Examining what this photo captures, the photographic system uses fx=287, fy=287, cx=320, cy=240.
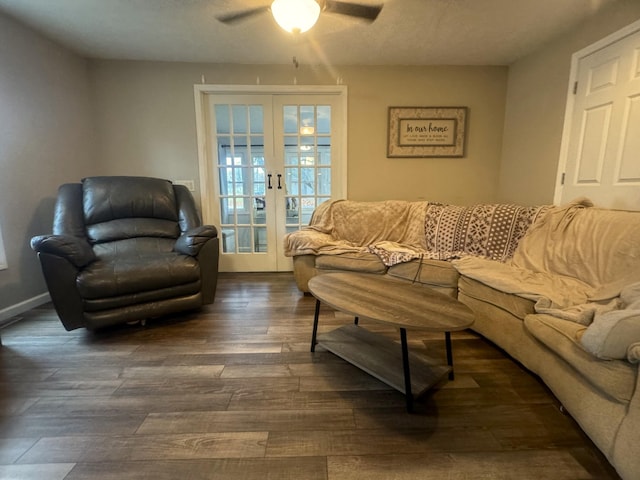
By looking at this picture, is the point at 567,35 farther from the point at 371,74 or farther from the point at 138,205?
the point at 138,205

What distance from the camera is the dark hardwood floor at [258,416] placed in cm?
105

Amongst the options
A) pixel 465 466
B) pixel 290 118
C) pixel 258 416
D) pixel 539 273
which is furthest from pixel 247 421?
pixel 290 118

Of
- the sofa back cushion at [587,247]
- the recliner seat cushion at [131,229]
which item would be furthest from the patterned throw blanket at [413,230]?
the recliner seat cushion at [131,229]

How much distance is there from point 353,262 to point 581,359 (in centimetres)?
162

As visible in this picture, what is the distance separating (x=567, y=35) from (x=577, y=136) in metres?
0.86

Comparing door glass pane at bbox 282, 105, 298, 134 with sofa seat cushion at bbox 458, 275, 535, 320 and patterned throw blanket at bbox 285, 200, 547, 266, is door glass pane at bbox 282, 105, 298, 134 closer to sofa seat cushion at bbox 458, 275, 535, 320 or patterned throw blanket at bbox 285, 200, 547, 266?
patterned throw blanket at bbox 285, 200, 547, 266

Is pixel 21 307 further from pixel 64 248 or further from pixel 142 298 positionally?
pixel 142 298

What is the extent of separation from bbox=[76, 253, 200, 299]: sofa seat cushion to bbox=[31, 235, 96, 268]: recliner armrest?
0.25 feet

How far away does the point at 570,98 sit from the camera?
2.44m

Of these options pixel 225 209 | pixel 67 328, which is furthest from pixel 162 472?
pixel 225 209

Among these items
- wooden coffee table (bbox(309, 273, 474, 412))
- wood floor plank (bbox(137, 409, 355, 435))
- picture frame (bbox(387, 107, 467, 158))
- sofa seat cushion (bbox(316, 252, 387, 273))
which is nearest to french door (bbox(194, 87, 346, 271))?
picture frame (bbox(387, 107, 467, 158))

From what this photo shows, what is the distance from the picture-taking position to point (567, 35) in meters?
2.43

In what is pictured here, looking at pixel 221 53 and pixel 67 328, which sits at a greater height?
pixel 221 53

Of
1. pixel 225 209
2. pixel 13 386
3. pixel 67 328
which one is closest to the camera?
pixel 13 386
